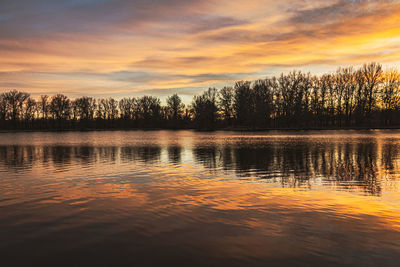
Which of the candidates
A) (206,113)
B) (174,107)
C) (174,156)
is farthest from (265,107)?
(174,156)

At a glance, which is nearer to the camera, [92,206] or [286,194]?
[92,206]

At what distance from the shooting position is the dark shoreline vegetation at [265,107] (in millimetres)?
102125

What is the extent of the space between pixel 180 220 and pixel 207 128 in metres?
114

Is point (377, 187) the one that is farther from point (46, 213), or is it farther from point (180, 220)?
point (46, 213)

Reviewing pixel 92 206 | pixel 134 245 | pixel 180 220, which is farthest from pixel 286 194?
pixel 92 206

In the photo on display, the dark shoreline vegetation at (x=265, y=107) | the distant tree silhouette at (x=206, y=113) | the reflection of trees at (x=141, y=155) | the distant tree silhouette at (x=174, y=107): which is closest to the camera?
the reflection of trees at (x=141, y=155)

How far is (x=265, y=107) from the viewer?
347 ft

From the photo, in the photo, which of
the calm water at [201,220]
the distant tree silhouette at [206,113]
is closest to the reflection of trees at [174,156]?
the calm water at [201,220]

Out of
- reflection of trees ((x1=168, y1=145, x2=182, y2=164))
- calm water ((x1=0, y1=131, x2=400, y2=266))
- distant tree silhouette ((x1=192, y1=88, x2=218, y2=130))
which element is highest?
distant tree silhouette ((x1=192, y1=88, x2=218, y2=130))

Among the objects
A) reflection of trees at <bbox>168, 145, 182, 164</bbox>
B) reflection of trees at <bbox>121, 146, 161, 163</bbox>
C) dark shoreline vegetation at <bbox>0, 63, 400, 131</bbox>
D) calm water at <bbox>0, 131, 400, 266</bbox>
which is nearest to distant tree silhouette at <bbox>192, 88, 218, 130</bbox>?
dark shoreline vegetation at <bbox>0, 63, 400, 131</bbox>

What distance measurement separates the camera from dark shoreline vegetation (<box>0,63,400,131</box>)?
335ft

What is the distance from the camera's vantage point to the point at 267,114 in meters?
108

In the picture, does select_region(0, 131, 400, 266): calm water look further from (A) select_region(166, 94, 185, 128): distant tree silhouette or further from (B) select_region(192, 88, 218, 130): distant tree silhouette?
(A) select_region(166, 94, 185, 128): distant tree silhouette

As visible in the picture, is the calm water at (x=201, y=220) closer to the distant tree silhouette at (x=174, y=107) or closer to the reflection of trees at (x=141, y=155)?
the reflection of trees at (x=141, y=155)
